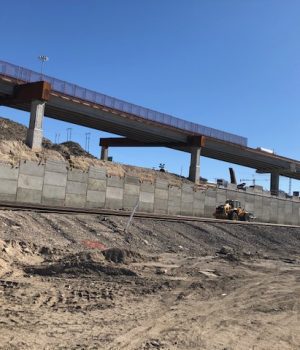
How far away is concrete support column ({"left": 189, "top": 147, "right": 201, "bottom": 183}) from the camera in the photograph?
61719mm

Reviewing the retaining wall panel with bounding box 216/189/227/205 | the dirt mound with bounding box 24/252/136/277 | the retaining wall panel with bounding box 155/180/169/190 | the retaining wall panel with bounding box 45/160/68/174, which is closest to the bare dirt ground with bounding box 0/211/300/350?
the dirt mound with bounding box 24/252/136/277

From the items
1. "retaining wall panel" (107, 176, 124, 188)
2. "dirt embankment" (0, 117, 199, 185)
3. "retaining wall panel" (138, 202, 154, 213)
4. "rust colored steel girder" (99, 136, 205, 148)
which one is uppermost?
"rust colored steel girder" (99, 136, 205, 148)

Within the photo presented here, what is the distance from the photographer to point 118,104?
173 ft

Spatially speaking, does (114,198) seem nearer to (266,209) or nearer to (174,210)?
(174,210)

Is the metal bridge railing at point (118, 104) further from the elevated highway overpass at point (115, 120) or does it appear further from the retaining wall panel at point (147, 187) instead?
the retaining wall panel at point (147, 187)

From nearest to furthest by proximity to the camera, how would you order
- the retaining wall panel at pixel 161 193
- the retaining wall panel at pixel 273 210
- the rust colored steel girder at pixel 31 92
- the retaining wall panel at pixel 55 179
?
the retaining wall panel at pixel 55 179
the rust colored steel girder at pixel 31 92
the retaining wall panel at pixel 161 193
the retaining wall panel at pixel 273 210

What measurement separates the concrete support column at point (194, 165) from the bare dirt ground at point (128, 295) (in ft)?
134

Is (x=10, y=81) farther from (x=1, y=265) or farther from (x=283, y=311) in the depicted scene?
(x=283, y=311)

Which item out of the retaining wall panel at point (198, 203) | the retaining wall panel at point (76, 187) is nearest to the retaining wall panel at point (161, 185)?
the retaining wall panel at point (198, 203)

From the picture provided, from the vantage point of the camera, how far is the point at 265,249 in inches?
1047

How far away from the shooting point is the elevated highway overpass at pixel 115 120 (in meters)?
43.0

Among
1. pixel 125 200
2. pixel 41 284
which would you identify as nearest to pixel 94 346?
pixel 41 284

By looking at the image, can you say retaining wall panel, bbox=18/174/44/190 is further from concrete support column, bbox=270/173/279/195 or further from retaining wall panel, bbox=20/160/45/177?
concrete support column, bbox=270/173/279/195

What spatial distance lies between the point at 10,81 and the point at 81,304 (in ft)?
121
